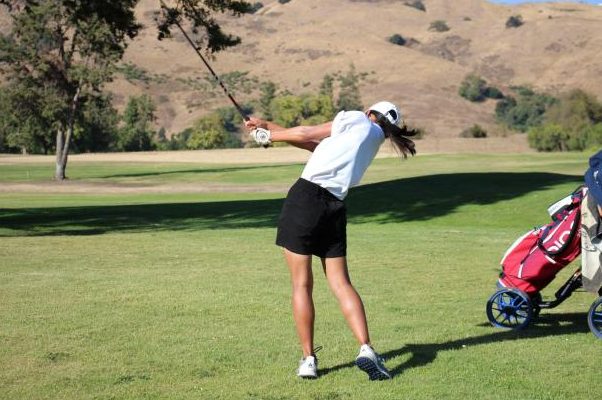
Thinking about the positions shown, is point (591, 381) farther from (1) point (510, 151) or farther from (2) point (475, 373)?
(1) point (510, 151)

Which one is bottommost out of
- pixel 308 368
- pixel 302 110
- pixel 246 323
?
pixel 302 110

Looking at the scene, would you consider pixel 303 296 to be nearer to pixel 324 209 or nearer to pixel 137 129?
pixel 324 209

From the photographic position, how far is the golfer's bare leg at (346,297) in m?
7.65

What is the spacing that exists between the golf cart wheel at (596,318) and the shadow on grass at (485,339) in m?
0.08

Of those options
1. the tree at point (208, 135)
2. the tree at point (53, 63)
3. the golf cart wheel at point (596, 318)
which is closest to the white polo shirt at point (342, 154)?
the golf cart wheel at point (596, 318)

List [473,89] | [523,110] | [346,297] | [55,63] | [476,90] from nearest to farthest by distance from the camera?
1. [346,297]
2. [55,63]
3. [523,110]
4. [476,90]
5. [473,89]

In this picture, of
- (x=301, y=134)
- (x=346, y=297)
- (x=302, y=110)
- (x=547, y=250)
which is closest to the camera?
(x=301, y=134)

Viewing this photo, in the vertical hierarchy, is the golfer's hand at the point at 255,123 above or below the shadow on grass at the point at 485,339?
above

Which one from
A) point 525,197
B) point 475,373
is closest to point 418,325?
point 475,373

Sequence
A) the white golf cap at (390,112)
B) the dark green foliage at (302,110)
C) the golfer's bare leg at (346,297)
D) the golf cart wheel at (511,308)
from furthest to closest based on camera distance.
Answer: the dark green foliage at (302,110) → the golf cart wheel at (511,308) → the white golf cap at (390,112) → the golfer's bare leg at (346,297)

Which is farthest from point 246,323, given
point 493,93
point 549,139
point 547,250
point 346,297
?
point 493,93

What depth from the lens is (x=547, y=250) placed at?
364 inches

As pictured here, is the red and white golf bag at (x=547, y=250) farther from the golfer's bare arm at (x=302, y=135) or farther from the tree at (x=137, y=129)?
the tree at (x=137, y=129)

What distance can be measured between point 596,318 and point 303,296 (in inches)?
127
